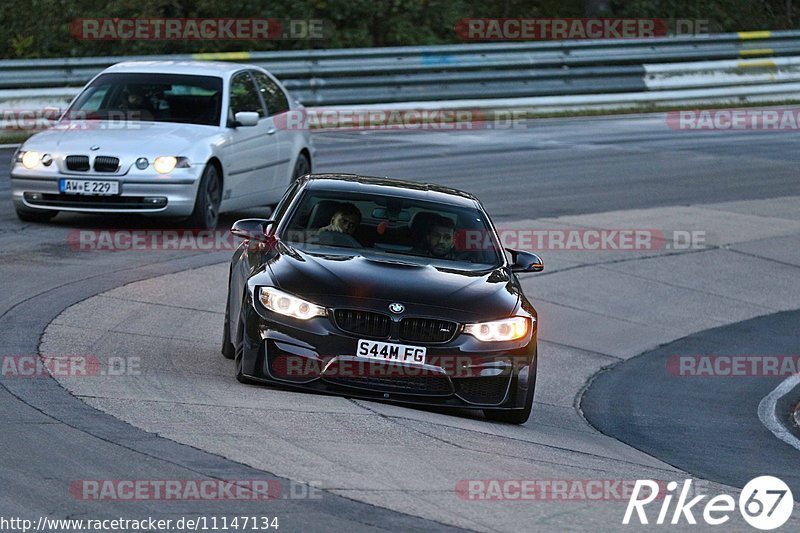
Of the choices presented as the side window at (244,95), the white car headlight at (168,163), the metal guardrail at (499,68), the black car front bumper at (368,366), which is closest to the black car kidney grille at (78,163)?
the white car headlight at (168,163)

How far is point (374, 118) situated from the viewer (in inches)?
1015

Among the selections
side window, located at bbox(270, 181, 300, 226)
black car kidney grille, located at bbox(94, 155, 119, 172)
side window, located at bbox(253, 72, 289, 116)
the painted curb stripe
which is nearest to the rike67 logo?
side window, located at bbox(270, 181, 300, 226)

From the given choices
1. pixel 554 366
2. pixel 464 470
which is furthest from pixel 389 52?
pixel 464 470

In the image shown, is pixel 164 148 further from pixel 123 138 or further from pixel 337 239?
pixel 337 239

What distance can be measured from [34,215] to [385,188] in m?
6.13

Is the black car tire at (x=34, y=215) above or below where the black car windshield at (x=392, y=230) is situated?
below

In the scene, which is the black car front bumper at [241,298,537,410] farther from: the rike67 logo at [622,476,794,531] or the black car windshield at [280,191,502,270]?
the rike67 logo at [622,476,794,531]

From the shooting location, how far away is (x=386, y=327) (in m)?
8.82

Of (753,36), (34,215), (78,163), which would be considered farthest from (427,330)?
(753,36)

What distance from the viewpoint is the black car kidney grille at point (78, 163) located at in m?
14.6

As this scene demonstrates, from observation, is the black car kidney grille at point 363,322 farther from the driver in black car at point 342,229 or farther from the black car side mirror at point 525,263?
the black car side mirror at point 525,263

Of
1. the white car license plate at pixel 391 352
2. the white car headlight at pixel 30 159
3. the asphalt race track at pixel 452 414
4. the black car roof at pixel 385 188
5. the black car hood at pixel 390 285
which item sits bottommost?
the asphalt race track at pixel 452 414

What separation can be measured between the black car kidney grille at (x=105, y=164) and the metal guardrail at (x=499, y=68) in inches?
337

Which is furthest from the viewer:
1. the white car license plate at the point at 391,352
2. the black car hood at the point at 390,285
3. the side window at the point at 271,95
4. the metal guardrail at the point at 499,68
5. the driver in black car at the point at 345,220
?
the metal guardrail at the point at 499,68
